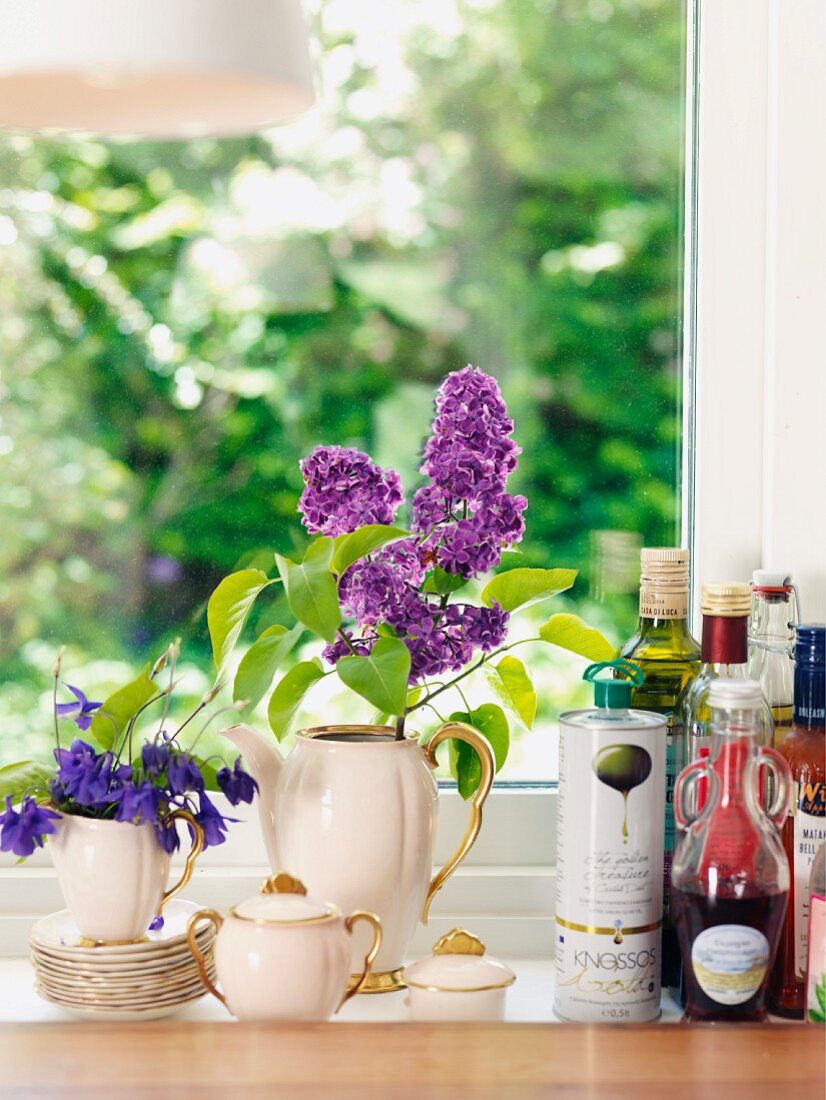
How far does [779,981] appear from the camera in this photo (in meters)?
0.98

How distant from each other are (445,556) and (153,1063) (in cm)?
42

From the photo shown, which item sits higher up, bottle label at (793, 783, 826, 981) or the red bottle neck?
the red bottle neck

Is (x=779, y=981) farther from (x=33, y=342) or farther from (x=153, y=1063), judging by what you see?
(x=33, y=342)

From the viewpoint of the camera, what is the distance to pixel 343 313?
4.01 feet

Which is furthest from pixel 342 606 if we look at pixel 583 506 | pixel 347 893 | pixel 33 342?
pixel 33 342

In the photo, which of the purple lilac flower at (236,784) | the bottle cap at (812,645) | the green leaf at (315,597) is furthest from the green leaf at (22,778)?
the bottle cap at (812,645)

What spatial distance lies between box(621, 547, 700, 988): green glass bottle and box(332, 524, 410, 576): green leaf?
24 centimetres

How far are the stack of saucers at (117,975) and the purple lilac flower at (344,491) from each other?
0.35 metres

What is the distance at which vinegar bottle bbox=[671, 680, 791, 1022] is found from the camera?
2.94ft

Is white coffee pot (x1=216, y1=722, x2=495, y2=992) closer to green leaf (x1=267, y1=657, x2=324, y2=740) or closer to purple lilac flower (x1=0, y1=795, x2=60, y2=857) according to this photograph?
green leaf (x1=267, y1=657, x2=324, y2=740)

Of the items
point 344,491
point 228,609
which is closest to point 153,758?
point 228,609

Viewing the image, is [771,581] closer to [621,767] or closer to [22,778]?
[621,767]

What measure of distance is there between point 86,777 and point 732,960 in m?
0.49

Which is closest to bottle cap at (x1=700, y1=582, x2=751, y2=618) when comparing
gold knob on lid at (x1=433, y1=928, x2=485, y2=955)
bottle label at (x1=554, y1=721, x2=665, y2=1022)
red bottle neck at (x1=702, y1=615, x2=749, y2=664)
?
red bottle neck at (x1=702, y1=615, x2=749, y2=664)
